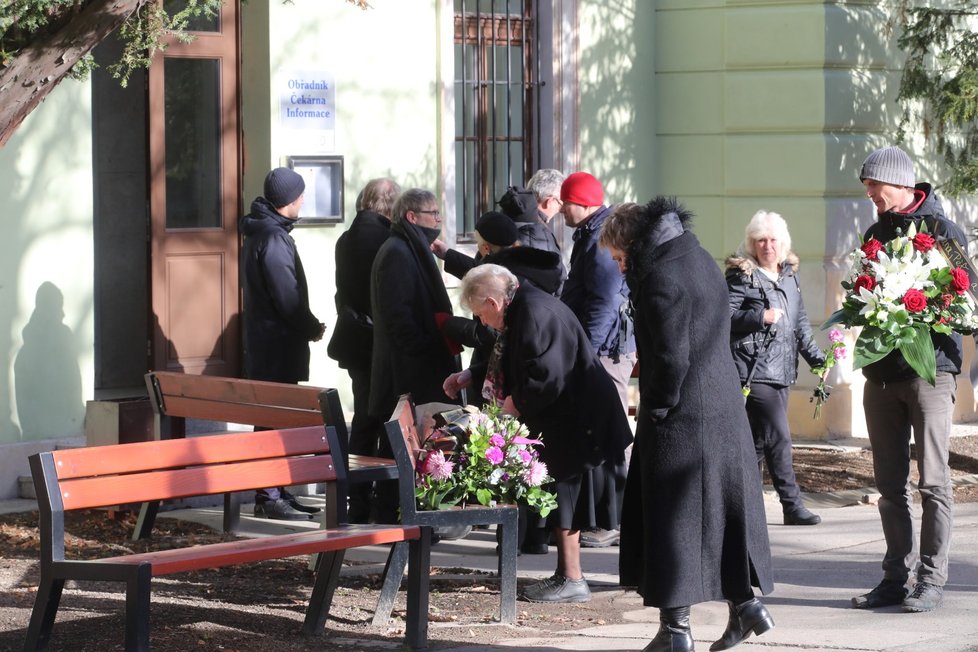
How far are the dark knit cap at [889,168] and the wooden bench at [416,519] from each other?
214 cm

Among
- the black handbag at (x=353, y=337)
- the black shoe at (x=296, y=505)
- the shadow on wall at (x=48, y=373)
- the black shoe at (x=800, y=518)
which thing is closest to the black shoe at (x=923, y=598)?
the black shoe at (x=800, y=518)

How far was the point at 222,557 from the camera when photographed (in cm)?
568

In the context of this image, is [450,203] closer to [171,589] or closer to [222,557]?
[171,589]

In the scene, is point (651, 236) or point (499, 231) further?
point (499, 231)

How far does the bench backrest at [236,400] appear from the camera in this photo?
25.5 feet

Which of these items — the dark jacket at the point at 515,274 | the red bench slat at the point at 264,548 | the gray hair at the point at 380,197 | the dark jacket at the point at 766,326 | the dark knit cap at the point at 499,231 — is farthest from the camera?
the gray hair at the point at 380,197

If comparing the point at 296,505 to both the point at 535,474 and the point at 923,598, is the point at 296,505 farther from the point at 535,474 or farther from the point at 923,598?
the point at 923,598

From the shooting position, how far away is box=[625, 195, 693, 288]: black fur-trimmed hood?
5.93 m

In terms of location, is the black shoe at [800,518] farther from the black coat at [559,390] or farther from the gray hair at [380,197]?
the gray hair at [380,197]

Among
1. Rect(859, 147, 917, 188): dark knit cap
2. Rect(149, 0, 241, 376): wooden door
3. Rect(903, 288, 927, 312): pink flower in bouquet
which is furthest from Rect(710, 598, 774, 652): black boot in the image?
Rect(149, 0, 241, 376): wooden door

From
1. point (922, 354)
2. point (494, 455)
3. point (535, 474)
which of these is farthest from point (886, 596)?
point (494, 455)

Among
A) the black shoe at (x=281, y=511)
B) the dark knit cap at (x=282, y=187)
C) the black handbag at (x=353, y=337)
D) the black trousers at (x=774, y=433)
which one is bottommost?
the black shoe at (x=281, y=511)

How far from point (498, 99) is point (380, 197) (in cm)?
375

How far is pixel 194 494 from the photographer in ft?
19.3
